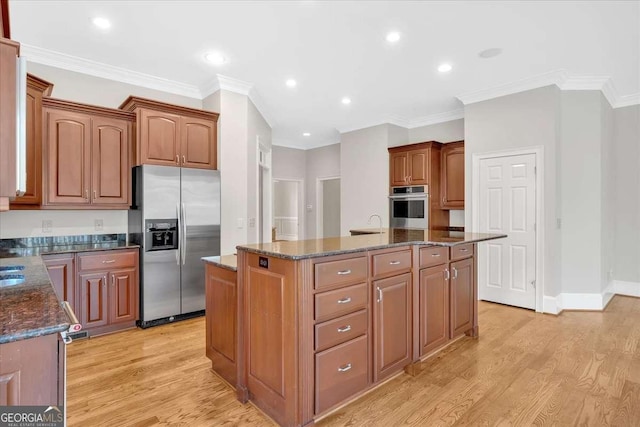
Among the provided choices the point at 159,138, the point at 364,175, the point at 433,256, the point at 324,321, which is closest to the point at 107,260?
the point at 159,138

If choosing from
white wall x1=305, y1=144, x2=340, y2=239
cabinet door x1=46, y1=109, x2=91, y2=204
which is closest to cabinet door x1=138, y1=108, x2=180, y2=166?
cabinet door x1=46, y1=109, x2=91, y2=204

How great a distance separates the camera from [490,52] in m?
3.41

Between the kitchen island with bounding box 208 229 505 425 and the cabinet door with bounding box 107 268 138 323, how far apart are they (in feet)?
5.95

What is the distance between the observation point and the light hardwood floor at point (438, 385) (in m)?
2.03

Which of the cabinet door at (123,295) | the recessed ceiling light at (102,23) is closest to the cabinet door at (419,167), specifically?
the cabinet door at (123,295)

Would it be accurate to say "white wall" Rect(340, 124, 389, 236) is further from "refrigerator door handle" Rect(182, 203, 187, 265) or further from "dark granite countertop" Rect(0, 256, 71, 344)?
"dark granite countertop" Rect(0, 256, 71, 344)

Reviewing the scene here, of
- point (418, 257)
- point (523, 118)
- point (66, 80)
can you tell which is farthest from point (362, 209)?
point (66, 80)

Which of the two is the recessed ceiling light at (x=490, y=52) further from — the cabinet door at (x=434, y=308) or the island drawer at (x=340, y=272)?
the island drawer at (x=340, y=272)

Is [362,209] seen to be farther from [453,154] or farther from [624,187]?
[624,187]

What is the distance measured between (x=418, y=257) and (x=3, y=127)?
8.04 ft

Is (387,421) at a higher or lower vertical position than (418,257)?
lower

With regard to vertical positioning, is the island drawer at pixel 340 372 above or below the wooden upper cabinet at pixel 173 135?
below

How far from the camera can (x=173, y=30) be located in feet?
9.87

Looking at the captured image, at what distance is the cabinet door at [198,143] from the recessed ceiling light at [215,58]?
28.0 inches
